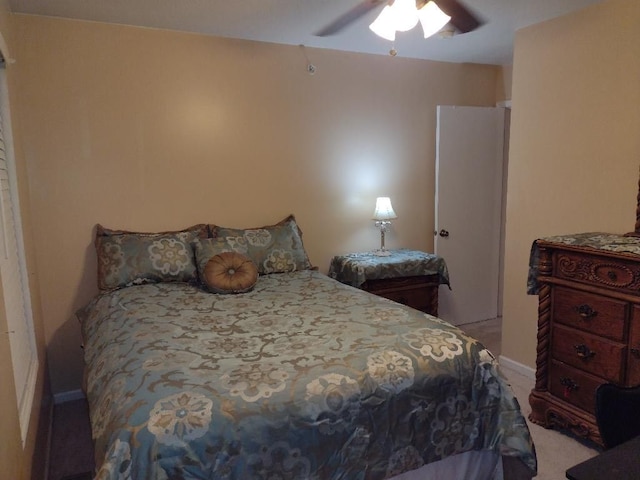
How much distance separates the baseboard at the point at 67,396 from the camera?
2922 mm

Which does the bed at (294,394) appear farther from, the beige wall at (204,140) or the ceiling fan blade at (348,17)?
the ceiling fan blade at (348,17)

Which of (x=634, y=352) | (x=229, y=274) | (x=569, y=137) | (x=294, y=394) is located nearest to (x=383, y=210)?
(x=569, y=137)

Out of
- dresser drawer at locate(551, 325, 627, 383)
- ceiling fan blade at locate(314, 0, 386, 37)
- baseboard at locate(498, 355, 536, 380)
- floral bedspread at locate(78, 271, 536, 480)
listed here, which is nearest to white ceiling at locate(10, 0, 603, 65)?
ceiling fan blade at locate(314, 0, 386, 37)

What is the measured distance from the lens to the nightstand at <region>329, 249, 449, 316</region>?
3.29 meters

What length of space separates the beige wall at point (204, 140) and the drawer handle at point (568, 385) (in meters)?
1.81

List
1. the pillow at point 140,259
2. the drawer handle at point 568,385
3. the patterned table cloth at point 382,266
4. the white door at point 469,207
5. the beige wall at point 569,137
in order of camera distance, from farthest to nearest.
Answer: the white door at point 469,207 < the patterned table cloth at point 382,266 < the pillow at point 140,259 < the beige wall at point 569,137 < the drawer handle at point 568,385

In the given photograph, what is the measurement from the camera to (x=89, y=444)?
246 cm

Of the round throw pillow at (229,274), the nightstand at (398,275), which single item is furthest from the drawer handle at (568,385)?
the round throw pillow at (229,274)

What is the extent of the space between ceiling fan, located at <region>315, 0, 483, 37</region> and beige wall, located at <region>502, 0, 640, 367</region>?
0.43 metres

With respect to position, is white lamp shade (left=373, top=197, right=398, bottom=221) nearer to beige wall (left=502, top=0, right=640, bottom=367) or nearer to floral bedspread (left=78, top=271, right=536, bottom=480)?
beige wall (left=502, top=0, right=640, bottom=367)

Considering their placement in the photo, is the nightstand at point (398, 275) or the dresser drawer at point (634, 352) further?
the nightstand at point (398, 275)

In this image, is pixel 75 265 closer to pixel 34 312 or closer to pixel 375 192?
pixel 34 312

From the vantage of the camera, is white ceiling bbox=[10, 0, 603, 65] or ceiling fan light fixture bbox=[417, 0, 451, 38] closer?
ceiling fan light fixture bbox=[417, 0, 451, 38]

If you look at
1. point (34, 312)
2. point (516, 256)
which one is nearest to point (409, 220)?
point (516, 256)
